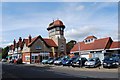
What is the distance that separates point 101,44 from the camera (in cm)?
5712

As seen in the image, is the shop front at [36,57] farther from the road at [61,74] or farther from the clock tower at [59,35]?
the road at [61,74]

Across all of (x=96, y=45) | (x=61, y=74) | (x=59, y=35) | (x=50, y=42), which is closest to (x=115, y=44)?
(x=96, y=45)

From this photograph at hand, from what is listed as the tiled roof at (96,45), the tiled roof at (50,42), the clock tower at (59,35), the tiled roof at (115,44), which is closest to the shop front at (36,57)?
the tiled roof at (50,42)

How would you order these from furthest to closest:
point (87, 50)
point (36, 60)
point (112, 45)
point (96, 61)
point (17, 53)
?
point (17, 53) → point (36, 60) → point (87, 50) → point (112, 45) → point (96, 61)

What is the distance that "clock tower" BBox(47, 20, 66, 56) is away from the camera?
82.8 meters

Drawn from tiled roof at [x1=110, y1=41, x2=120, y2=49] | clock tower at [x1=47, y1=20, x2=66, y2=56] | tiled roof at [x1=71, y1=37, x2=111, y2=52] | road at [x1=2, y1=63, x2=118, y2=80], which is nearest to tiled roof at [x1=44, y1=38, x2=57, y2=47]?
clock tower at [x1=47, y1=20, x2=66, y2=56]

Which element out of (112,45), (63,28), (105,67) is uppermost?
(63,28)

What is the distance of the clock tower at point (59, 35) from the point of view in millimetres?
82812

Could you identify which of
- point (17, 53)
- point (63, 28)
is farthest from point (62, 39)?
point (17, 53)

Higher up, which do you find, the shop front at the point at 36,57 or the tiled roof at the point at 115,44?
the tiled roof at the point at 115,44

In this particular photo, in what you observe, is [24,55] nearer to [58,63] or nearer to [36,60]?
[36,60]

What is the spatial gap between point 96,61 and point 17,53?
2374 inches

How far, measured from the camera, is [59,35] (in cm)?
8412

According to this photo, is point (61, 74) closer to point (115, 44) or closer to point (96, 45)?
point (115, 44)
